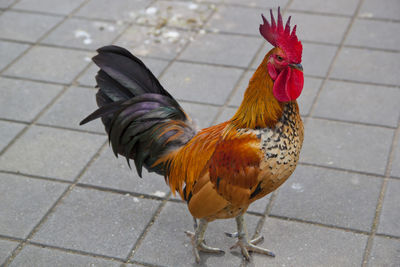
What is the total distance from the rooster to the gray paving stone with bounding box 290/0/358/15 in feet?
13.7

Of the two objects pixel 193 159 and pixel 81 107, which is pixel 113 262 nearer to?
pixel 193 159

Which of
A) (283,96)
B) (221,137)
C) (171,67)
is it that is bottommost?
(171,67)

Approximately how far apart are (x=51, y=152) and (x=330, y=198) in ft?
9.06

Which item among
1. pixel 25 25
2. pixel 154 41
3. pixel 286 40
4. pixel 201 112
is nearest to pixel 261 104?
pixel 286 40

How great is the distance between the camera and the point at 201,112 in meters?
5.86

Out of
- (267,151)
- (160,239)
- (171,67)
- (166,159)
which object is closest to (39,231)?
(160,239)

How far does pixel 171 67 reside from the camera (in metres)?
6.63

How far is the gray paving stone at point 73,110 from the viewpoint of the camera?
18.9ft

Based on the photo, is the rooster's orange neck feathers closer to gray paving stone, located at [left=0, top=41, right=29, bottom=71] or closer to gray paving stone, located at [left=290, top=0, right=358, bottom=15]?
gray paving stone, located at [left=0, top=41, right=29, bottom=71]

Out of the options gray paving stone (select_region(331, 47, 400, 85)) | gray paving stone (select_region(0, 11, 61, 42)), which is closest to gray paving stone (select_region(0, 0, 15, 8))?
gray paving stone (select_region(0, 11, 61, 42))

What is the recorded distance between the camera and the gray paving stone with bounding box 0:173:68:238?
15.0 ft

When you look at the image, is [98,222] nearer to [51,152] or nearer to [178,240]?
[178,240]

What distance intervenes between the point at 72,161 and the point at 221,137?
2089 mm

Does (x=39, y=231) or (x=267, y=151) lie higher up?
(x=267, y=151)
